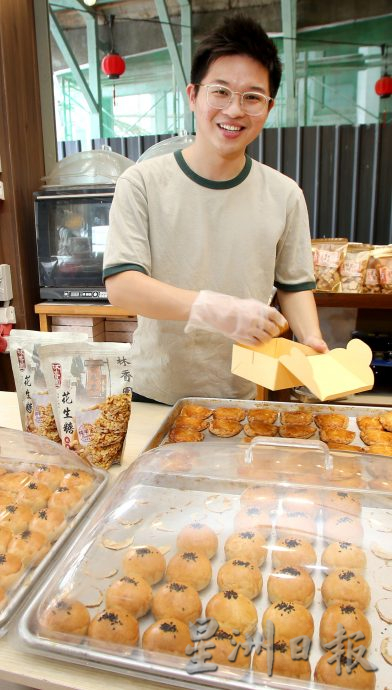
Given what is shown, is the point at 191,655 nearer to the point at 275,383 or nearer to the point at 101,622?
the point at 101,622

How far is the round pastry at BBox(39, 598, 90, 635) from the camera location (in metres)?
0.69

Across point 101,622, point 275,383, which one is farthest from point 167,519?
point 275,383

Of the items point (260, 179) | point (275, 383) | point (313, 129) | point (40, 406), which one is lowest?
point (40, 406)

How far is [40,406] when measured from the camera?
47.3 inches

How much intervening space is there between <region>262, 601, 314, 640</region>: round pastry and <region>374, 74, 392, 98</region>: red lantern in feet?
13.6

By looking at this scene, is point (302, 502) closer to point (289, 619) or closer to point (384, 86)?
point (289, 619)

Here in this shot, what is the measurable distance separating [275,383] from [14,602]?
598mm

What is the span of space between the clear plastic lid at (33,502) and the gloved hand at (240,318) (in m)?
0.41

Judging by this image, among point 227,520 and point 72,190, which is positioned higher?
point 72,190

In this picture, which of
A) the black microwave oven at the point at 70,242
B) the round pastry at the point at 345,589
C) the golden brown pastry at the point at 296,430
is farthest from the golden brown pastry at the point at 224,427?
the black microwave oven at the point at 70,242

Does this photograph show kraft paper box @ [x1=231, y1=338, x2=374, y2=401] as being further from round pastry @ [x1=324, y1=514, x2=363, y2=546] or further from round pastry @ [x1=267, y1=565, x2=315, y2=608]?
round pastry @ [x1=267, y1=565, x2=315, y2=608]

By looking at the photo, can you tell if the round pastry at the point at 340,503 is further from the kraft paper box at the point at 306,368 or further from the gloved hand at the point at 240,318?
the gloved hand at the point at 240,318

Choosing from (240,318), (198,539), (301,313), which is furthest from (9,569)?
(301,313)

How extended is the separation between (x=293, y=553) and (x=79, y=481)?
44 centimetres
